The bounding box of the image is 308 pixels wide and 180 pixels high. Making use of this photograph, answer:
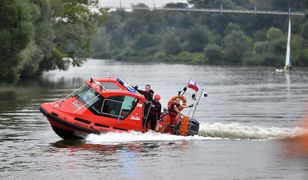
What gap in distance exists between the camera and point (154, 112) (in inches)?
1340

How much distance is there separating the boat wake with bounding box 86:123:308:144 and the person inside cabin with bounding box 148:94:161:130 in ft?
1.61

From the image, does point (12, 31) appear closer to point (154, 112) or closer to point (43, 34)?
point (43, 34)

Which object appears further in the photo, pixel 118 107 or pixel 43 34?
pixel 43 34

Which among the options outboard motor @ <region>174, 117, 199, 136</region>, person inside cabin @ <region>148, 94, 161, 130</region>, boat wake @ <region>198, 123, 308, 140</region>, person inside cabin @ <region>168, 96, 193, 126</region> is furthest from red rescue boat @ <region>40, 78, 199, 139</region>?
boat wake @ <region>198, 123, 308, 140</region>

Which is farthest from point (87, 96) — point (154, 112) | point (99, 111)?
point (154, 112)

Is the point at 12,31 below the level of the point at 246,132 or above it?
above

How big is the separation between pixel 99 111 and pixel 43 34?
52615 mm

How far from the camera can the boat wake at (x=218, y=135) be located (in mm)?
33281

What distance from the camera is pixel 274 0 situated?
191000mm

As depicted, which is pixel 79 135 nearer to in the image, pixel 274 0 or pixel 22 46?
pixel 22 46

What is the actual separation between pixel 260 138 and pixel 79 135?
8.06 meters

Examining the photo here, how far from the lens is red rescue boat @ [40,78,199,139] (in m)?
32.9

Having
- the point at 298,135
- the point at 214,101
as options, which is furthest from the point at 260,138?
the point at 214,101

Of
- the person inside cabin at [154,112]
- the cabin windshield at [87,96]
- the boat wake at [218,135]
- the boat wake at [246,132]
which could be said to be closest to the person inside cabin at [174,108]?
the person inside cabin at [154,112]
